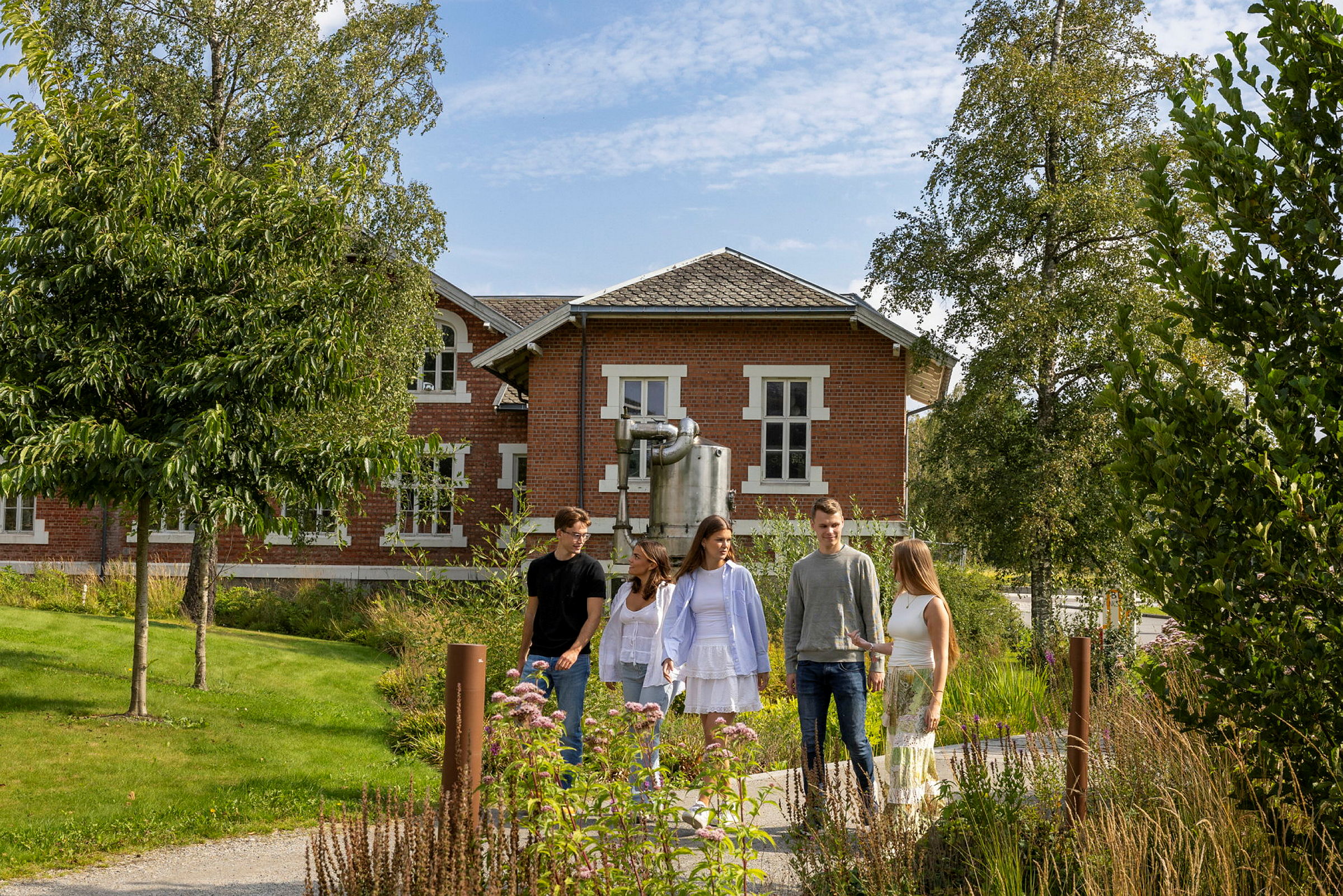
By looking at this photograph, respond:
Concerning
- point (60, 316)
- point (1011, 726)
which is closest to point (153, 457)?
point (60, 316)

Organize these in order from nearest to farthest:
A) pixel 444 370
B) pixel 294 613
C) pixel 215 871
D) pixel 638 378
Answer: pixel 215 871, pixel 294 613, pixel 638 378, pixel 444 370

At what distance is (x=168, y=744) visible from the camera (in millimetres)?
9750

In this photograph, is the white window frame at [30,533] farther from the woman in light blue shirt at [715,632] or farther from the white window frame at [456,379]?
the woman in light blue shirt at [715,632]

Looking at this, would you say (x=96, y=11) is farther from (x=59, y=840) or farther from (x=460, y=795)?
(x=460, y=795)

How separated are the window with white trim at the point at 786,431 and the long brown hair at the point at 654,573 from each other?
1280cm

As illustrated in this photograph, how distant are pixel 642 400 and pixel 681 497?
18.2ft

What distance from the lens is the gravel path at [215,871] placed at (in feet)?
19.2

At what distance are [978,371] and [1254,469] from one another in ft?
42.3

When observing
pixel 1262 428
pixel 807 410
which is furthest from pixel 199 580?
pixel 1262 428

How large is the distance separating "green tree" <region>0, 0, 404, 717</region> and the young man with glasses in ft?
13.0

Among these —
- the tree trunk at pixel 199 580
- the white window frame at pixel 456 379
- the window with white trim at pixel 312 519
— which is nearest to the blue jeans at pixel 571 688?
the window with white trim at pixel 312 519

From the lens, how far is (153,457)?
9508mm

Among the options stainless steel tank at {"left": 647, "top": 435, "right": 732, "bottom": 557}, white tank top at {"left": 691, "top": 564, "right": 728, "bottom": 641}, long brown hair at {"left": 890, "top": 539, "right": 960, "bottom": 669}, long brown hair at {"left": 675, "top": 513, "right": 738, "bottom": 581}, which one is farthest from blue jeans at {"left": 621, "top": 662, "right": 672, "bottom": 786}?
stainless steel tank at {"left": 647, "top": 435, "right": 732, "bottom": 557}

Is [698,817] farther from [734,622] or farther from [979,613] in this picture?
[979,613]
